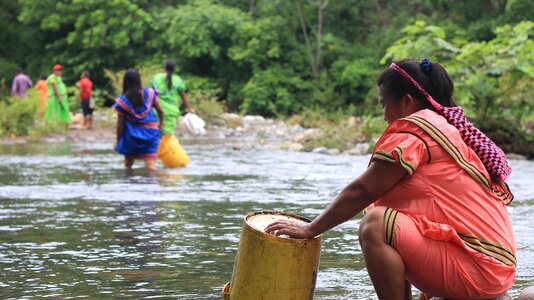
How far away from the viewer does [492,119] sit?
1574 centimetres

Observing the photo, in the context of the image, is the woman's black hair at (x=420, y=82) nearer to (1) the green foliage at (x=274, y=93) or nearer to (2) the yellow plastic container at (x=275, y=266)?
(2) the yellow plastic container at (x=275, y=266)

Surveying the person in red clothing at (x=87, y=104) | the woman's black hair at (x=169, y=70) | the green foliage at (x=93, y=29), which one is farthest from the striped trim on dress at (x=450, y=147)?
the green foliage at (x=93, y=29)

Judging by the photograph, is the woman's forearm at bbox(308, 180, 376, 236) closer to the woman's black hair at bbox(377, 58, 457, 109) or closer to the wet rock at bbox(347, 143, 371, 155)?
the woman's black hair at bbox(377, 58, 457, 109)

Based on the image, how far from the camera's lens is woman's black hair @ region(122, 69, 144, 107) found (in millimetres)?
11445

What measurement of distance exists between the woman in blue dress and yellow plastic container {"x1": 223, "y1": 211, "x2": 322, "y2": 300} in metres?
7.83

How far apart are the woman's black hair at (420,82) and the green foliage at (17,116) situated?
17639 mm

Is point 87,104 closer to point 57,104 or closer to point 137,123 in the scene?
point 57,104

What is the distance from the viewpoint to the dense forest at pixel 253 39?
3009 centimetres

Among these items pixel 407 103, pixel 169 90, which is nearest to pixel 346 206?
pixel 407 103

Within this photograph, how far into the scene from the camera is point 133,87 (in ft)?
38.2

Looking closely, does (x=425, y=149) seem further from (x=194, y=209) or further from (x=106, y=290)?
(x=194, y=209)

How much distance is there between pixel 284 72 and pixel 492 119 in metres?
16.6

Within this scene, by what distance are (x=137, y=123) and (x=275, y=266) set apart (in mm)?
8222

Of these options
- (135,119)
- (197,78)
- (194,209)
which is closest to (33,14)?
(197,78)
